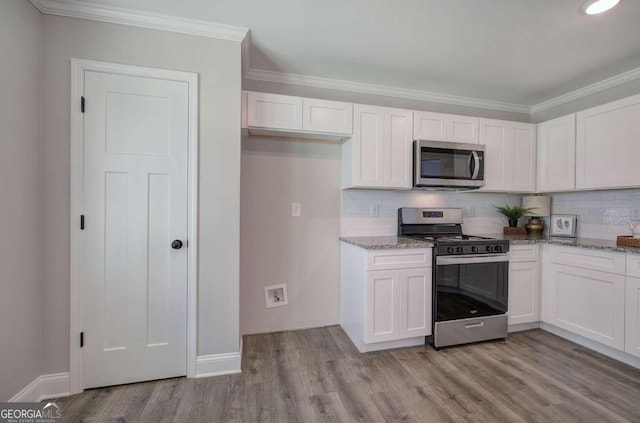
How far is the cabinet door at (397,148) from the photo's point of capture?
2.62 m

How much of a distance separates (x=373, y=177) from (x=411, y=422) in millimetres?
1808

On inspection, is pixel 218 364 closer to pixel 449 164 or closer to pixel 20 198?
pixel 20 198

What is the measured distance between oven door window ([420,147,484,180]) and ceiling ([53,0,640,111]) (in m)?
0.74

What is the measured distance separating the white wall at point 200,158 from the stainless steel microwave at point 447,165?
5.40ft

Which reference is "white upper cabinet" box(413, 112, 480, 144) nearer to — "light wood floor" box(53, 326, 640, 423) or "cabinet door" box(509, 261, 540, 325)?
"cabinet door" box(509, 261, 540, 325)

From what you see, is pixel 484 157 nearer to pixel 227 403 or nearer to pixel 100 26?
pixel 227 403

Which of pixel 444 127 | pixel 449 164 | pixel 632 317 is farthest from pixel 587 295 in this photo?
pixel 444 127

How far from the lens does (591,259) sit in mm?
2379

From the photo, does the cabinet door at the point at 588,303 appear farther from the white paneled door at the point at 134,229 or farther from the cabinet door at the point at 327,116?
the white paneled door at the point at 134,229

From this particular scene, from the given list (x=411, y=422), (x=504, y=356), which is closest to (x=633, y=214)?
(x=504, y=356)

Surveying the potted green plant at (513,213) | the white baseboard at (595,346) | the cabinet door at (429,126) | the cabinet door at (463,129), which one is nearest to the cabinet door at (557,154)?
the potted green plant at (513,213)

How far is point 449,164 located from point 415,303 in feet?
4.39

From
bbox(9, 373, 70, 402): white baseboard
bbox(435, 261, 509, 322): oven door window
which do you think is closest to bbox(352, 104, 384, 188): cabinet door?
bbox(435, 261, 509, 322): oven door window

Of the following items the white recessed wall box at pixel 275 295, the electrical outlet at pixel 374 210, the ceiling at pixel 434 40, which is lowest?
the white recessed wall box at pixel 275 295
